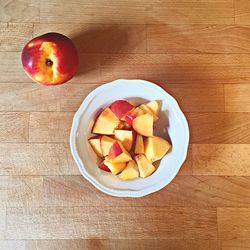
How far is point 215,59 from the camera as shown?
2.99 feet

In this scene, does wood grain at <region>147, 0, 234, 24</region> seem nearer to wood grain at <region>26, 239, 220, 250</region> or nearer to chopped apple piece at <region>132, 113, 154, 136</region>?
chopped apple piece at <region>132, 113, 154, 136</region>

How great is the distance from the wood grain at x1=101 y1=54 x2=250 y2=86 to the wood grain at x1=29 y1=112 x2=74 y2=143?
129 millimetres

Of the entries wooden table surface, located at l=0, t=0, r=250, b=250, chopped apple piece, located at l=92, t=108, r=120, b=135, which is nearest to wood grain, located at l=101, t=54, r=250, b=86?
wooden table surface, located at l=0, t=0, r=250, b=250

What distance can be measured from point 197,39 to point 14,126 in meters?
0.46

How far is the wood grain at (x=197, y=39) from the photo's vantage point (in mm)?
911

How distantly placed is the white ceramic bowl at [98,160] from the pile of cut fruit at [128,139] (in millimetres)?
13

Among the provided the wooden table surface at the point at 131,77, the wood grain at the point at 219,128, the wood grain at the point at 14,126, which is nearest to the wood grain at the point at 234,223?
the wooden table surface at the point at 131,77

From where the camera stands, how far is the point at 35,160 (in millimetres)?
868

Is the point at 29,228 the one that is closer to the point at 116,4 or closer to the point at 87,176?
the point at 87,176

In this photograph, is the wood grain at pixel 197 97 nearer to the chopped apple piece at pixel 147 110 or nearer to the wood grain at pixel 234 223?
the chopped apple piece at pixel 147 110

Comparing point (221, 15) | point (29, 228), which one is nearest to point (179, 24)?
point (221, 15)

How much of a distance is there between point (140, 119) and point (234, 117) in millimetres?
233

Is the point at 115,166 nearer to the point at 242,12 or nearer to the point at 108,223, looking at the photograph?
the point at 108,223

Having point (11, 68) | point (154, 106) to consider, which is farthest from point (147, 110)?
point (11, 68)
